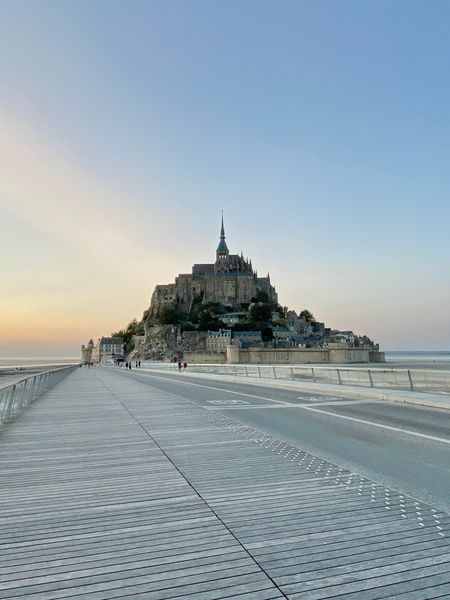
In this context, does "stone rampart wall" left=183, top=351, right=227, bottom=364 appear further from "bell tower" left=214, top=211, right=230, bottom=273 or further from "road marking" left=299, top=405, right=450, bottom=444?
"road marking" left=299, top=405, right=450, bottom=444

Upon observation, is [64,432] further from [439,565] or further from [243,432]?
[439,565]

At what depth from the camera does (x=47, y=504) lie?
14.8ft

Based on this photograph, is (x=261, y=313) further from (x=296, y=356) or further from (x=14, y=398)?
(x=14, y=398)

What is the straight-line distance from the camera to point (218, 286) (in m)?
154

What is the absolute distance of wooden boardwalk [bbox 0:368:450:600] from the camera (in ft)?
9.37

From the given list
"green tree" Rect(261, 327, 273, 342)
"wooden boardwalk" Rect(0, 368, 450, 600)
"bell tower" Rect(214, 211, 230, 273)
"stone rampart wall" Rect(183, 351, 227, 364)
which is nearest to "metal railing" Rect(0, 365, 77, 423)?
"wooden boardwalk" Rect(0, 368, 450, 600)

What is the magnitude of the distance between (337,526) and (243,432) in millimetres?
4861

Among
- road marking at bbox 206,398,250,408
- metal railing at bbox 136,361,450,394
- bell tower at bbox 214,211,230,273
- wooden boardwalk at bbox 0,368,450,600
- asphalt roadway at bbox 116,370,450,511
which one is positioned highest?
bell tower at bbox 214,211,230,273

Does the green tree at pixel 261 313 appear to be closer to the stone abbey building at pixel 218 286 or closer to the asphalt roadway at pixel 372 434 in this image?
the stone abbey building at pixel 218 286

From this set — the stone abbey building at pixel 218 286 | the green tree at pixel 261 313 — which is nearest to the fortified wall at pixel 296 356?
the green tree at pixel 261 313

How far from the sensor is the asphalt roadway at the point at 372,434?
530 centimetres

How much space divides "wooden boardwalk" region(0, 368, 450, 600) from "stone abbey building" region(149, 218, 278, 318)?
479 ft

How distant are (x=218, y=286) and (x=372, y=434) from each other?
146 m

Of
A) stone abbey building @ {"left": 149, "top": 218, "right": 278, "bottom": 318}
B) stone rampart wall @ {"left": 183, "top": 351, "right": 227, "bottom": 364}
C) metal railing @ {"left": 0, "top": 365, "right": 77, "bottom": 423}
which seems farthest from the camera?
stone abbey building @ {"left": 149, "top": 218, "right": 278, "bottom": 318}
